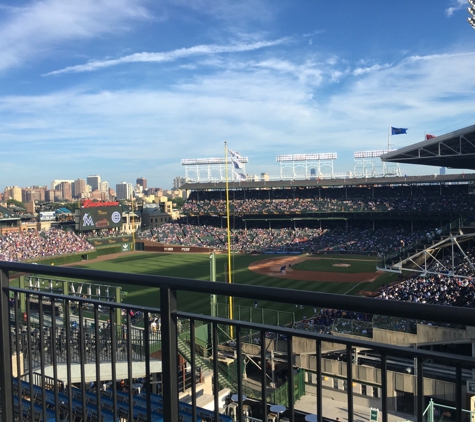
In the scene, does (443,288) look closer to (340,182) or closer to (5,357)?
(5,357)

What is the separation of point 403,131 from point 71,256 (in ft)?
112

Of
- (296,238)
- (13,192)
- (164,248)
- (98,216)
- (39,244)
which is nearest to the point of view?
(39,244)

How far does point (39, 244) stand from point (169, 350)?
164 ft

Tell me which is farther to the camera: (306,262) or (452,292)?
(306,262)

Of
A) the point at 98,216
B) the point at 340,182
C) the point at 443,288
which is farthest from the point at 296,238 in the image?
the point at 443,288

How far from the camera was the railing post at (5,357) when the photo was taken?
3.32m

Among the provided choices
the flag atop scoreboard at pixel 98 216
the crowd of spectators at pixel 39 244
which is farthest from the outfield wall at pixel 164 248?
the crowd of spectators at pixel 39 244

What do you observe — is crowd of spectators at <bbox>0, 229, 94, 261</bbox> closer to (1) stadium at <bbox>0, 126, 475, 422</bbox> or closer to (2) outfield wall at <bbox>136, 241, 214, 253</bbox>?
(1) stadium at <bbox>0, 126, 475, 422</bbox>

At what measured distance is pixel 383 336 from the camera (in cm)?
1528

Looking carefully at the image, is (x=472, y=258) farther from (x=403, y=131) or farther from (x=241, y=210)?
(x=241, y=210)

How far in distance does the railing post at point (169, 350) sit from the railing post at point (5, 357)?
145 cm

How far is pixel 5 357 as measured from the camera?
338 cm

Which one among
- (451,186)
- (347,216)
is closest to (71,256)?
(347,216)

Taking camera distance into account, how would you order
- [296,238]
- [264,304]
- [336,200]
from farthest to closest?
[336,200]
[296,238]
[264,304]
